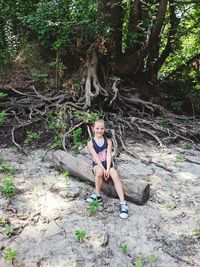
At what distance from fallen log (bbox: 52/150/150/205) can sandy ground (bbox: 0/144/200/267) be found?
3.8 inches

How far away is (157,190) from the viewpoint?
537 centimetres

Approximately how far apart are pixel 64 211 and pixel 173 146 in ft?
11.0

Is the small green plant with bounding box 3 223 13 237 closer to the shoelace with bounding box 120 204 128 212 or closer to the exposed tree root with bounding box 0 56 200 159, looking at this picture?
the shoelace with bounding box 120 204 128 212

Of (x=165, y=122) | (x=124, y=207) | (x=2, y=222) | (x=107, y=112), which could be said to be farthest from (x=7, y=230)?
(x=165, y=122)

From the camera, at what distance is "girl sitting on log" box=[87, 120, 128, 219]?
15.7 ft

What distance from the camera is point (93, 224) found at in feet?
14.5

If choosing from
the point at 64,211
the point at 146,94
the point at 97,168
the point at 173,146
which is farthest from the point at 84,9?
the point at 64,211

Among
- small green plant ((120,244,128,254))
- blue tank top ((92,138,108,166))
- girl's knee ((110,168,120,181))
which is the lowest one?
small green plant ((120,244,128,254))

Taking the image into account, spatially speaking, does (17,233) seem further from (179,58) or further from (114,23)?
(179,58)

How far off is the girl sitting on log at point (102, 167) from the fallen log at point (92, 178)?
0.14 metres

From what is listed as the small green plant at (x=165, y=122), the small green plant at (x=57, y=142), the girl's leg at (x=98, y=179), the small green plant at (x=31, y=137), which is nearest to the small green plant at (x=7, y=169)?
the small green plant at (x=57, y=142)

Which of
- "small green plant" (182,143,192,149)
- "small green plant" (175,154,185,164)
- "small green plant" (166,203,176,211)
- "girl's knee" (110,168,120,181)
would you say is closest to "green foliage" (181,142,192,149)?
"small green plant" (182,143,192,149)

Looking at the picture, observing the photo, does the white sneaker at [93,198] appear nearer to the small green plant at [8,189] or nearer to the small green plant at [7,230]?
the small green plant at [8,189]

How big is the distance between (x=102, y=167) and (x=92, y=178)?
Answer: 1.10ft
